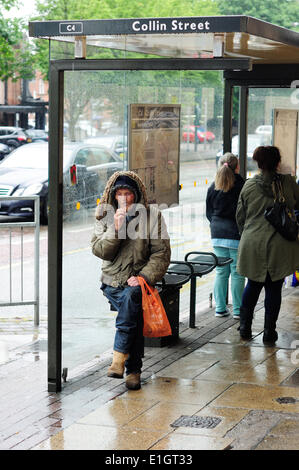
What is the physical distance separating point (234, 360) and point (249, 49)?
2.90 meters

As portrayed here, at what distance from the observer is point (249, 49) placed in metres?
8.21

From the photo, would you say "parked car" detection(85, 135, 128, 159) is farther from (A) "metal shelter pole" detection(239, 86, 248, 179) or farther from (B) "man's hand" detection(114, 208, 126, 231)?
(A) "metal shelter pole" detection(239, 86, 248, 179)

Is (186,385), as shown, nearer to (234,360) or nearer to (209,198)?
(234,360)

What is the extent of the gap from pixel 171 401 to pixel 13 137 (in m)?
32.1

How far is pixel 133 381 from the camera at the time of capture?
662 centimetres

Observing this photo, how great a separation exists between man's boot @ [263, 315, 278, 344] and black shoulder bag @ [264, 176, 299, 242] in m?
0.77

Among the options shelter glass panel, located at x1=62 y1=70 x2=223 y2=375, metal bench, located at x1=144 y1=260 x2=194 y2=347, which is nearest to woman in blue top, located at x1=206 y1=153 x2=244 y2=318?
shelter glass panel, located at x1=62 y1=70 x2=223 y2=375

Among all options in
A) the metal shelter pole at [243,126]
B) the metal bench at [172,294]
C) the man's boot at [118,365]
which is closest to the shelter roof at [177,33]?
the metal bench at [172,294]

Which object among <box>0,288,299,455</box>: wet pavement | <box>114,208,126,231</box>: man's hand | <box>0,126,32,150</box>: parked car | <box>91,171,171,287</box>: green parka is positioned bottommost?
<box>0,288,299,455</box>: wet pavement

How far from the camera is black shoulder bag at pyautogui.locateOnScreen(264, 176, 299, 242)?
7.79m

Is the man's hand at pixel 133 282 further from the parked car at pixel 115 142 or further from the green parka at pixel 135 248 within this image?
the parked car at pixel 115 142

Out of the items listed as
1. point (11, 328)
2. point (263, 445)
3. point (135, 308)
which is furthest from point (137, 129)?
point (263, 445)

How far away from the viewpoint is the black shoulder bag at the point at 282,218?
7793 mm

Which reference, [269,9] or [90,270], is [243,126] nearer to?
[90,270]
